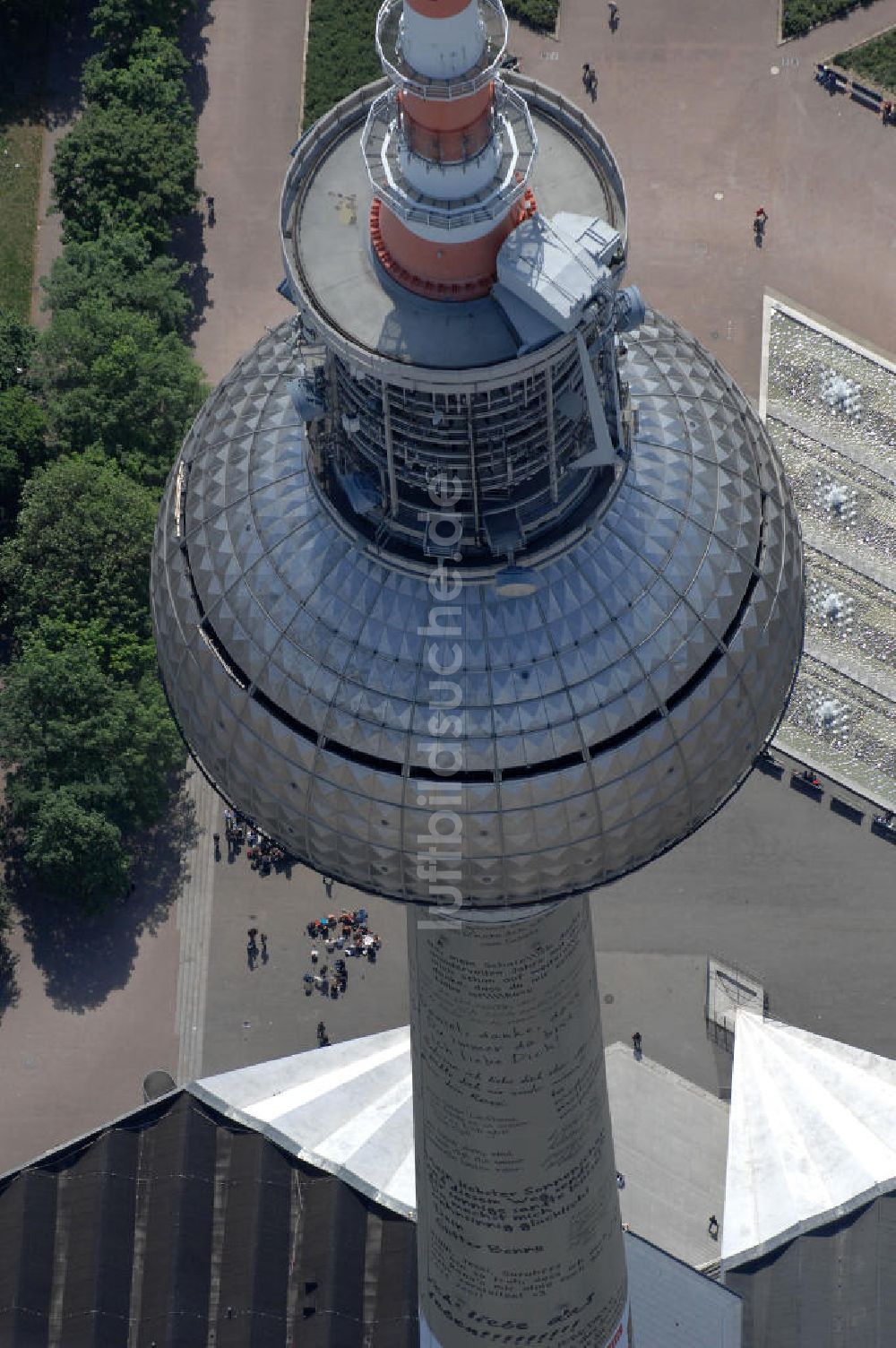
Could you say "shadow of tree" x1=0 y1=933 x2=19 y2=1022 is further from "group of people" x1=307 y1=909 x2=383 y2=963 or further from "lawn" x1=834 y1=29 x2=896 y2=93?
"lawn" x1=834 y1=29 x2=896 y2=93

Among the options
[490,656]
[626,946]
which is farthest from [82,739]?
[490,656]

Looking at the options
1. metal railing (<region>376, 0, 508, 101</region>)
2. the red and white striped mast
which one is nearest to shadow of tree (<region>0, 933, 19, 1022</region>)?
the red and white striped mast

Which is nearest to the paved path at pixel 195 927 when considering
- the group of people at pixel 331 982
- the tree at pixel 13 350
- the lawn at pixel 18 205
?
the group of people at pixel 331 982

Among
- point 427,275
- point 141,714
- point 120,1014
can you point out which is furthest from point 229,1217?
point 427,275

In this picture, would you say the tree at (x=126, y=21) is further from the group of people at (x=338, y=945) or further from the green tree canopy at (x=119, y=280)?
the group of people at (x=338, y=945)

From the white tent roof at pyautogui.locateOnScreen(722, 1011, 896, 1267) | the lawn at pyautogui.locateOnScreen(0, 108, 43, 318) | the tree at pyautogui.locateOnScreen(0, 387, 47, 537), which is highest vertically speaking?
the lawn at pyautogui.locateOnScreen(0, 108, 43, 318)

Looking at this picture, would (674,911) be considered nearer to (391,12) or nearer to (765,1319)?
(765,1319)
